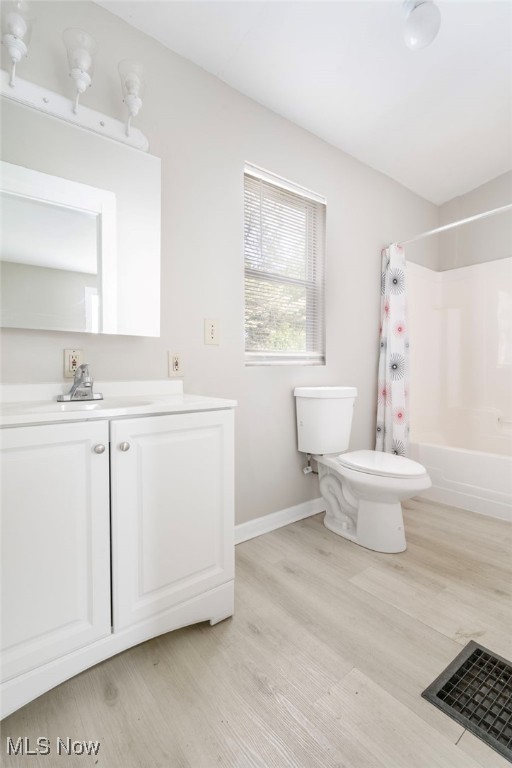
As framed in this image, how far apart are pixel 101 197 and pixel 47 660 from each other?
150cm

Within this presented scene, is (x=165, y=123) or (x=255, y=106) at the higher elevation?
(x=255, y=106)

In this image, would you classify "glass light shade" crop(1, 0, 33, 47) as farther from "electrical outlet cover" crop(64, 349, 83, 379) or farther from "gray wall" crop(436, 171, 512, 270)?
"gray wall" crop(436, 171, 512, 270)

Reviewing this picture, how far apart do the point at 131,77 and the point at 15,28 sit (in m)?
0.36

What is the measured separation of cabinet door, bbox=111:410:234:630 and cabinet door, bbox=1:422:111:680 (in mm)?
51

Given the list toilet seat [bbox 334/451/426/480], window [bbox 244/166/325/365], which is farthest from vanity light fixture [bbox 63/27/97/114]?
toilet seat [bbox 334/451/426/480]

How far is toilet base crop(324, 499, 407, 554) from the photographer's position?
5.75 feet

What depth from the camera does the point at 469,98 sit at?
2.04 metres

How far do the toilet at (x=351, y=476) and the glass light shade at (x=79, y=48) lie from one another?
1.62m

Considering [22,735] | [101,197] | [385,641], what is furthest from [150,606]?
[101,197]

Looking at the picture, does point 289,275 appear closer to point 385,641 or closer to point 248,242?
point 248,242

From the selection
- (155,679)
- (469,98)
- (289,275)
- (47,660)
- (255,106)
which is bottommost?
(155,679)

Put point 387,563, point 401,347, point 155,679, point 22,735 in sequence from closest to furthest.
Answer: point 22,735
point 155,679
point 387,563
point 401,347

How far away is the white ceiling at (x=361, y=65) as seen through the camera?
148 centimetres

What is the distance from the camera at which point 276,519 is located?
2.02 metres
